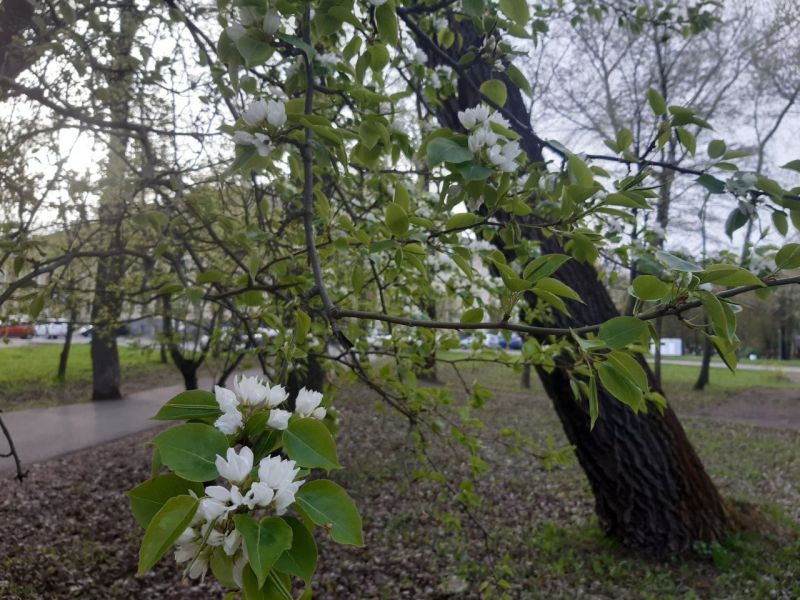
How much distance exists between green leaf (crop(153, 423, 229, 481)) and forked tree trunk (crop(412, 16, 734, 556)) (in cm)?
298

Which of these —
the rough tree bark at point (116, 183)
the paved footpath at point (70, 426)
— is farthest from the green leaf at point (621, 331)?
the paved footpath at point (70, 426)

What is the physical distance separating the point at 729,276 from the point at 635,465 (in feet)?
10.7

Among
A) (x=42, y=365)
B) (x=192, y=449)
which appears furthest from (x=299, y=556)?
(x=42, y=365)

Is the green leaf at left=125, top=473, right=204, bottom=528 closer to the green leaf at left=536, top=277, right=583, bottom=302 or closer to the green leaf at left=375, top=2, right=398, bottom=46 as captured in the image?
the green leaf at left=536, top=277, right=583, bottom=302

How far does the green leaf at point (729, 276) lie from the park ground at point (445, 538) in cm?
149

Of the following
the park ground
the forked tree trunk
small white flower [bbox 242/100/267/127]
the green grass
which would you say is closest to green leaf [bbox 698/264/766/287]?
small white flower [bbox 242/100/267/127]

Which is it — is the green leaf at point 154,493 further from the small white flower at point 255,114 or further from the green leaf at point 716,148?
the green leaf at point 716,148

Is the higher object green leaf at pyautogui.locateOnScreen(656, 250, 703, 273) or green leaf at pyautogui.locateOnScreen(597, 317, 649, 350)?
green leaf at pyautogui.locateOnScreen(656, 250, 703, 273)

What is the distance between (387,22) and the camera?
119 cm

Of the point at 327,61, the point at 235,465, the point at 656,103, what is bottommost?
→ the point at 235,465

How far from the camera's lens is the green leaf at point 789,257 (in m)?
0.87

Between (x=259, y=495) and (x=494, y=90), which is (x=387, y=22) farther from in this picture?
(x=259, y=495)

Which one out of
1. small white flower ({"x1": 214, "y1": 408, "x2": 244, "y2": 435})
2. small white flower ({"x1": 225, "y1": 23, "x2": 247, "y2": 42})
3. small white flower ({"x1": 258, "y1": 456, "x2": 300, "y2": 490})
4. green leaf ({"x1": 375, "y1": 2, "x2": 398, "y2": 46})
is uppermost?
green leaf ({"x1": 375, "y1": 2, "x2": 398, "y2": 46})

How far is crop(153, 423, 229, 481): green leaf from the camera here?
0.63m
